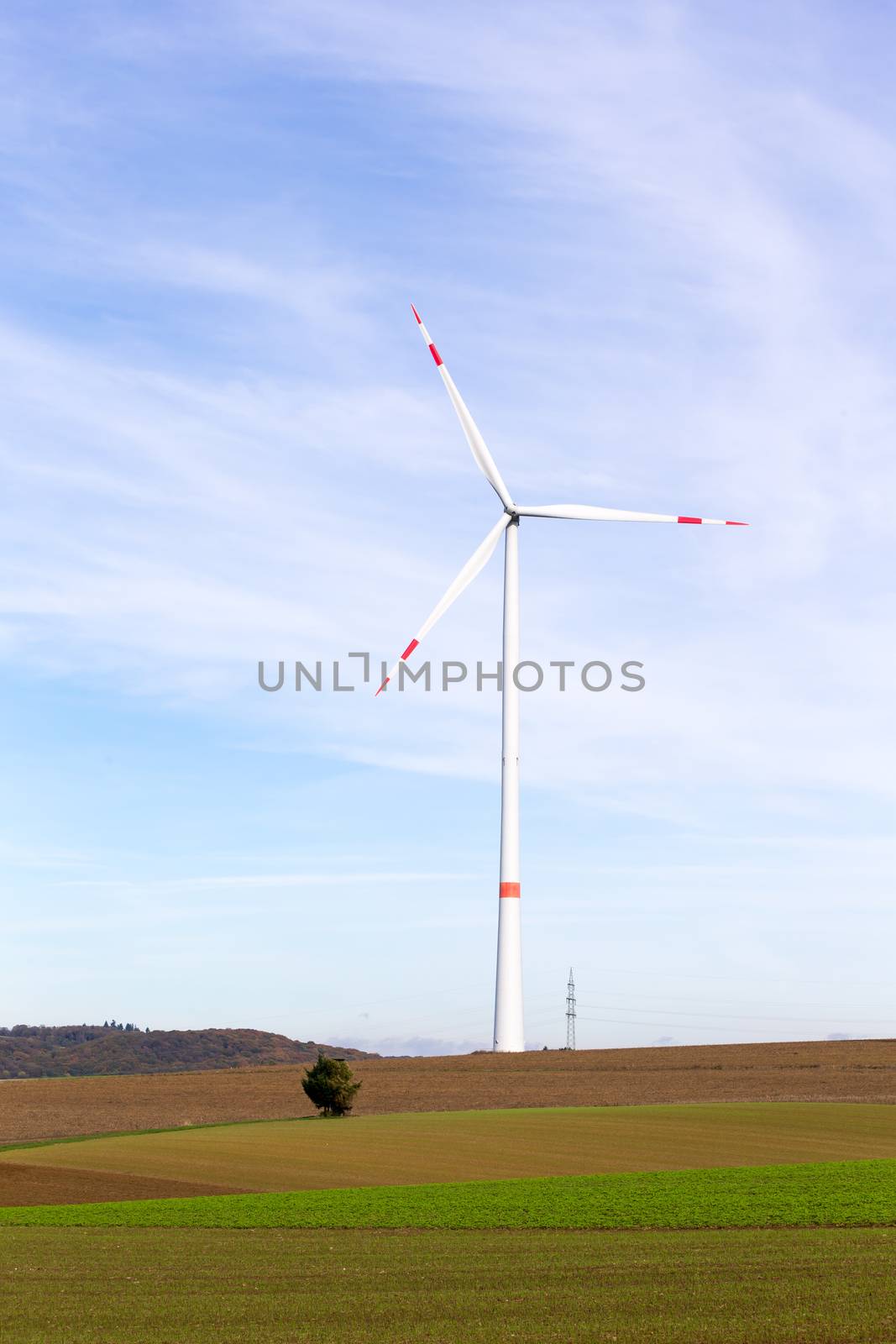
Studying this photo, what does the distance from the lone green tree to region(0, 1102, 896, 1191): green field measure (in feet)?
8.02

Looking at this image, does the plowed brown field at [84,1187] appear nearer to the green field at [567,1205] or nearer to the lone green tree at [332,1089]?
→ the green field at [567,1205]

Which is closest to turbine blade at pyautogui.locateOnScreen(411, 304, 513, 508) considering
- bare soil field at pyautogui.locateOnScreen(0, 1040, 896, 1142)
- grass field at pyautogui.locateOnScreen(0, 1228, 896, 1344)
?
bare soil field at pyautogui.locateOnScreen(0, 1040, 896, 1142)

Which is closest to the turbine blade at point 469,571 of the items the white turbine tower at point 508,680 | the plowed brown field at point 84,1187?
the white turbine tower at point 508,680

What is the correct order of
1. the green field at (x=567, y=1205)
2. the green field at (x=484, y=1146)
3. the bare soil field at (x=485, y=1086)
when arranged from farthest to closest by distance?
the bare soil field at (x=485, y=1086), the green field at (x=484, y=1146), the green field at (x=567, y=1205)

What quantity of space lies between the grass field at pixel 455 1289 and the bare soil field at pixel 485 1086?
1347 inches

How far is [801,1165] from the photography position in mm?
38125

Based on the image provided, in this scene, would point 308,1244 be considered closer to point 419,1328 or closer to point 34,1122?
point 419,1328

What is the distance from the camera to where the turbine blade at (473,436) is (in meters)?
72.2

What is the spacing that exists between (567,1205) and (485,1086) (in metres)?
35.8

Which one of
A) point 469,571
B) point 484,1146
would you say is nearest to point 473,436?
point 469,571

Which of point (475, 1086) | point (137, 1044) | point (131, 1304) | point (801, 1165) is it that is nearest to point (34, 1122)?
point (475, 1086)

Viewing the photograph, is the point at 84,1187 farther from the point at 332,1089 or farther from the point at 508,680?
the point at 508,680

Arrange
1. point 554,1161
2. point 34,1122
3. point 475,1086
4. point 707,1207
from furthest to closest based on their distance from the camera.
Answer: point 475,1086 → point 34,1122 → point 554,1161 → point 707,1207

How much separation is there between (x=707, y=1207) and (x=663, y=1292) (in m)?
11.8
